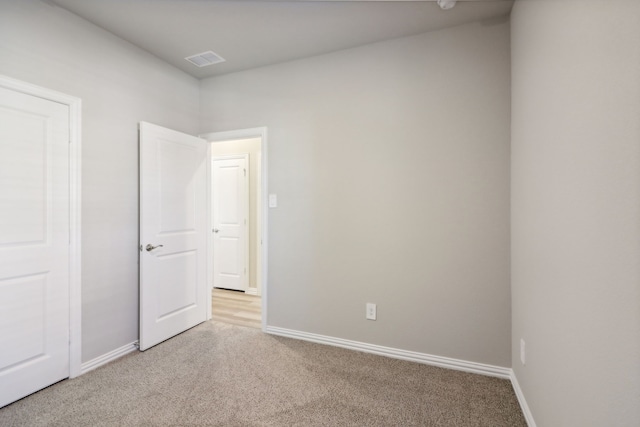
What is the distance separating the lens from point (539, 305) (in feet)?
5.28

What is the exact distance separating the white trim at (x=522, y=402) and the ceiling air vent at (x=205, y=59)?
3.67 m

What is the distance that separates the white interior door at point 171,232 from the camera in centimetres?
273

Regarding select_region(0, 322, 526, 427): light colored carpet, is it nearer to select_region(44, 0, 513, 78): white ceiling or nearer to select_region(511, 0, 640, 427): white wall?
select_region(511, 0, 640, 427): white wall

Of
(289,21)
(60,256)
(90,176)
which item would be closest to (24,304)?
(60,256)

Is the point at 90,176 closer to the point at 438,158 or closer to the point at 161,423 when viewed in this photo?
the point at 161,423

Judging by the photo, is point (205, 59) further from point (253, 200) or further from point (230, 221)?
point (230, 221)

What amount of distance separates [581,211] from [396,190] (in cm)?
151

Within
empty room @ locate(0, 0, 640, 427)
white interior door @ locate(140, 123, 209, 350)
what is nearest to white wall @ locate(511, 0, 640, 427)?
empty room @ locate(0, 0, 640, 427)

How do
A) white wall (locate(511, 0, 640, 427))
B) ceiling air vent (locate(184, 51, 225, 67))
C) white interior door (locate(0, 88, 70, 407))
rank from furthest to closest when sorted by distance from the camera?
ceiling air vent (locate(184, 51, 225, 67)) < white interior door (locate(0, 88, 70, 407)) < white wall (locate(511, 0, 640, 427))

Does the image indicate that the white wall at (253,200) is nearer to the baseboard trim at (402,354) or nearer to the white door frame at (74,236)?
the baseboard trim at (402,354)

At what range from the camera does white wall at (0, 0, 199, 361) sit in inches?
81.0

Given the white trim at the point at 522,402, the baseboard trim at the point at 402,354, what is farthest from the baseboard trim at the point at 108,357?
the white trim at the point at 522,402

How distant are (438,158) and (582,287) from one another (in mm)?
1528

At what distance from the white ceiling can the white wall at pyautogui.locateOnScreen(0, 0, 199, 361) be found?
0.18 meters
